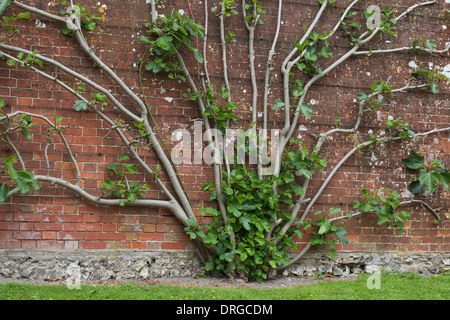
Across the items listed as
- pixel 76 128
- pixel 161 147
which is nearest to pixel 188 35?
pixel 161 147

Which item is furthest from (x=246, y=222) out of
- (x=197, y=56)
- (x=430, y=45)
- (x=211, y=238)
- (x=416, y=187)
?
(x=430, y=45)

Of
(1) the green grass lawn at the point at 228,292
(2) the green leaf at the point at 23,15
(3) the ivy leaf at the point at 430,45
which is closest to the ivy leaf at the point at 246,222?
(1) the green grass lawn at the point at 228,292

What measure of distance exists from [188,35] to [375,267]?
2.70 m

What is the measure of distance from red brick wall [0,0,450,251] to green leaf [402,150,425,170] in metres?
0.11

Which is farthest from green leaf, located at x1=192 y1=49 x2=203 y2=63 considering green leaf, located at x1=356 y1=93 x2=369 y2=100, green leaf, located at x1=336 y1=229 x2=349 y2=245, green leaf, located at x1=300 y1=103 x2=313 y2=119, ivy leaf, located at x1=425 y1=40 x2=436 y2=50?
ivy leaf, located at x1=425 y1=40 x2=436 y2=50

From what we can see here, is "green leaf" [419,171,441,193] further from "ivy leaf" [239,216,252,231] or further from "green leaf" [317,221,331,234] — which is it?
"ivy leaf" [239,216,252,231]

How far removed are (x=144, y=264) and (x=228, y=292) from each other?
2.75 feet

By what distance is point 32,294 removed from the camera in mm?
2896

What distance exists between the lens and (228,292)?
3.09 meters

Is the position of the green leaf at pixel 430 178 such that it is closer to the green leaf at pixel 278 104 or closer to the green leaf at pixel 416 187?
the green leaf at pixel 416 187

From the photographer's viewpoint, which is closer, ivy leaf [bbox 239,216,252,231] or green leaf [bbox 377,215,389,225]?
ivy leaf [bbox 239,216,252,231]

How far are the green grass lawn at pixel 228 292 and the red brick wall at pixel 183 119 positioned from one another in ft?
1.56

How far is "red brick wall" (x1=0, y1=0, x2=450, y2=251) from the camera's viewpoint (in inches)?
135

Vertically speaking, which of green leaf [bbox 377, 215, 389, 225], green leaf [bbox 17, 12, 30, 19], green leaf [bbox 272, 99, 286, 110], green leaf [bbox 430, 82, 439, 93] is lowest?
green leaf [bbox 377, 215, 389, 225]
